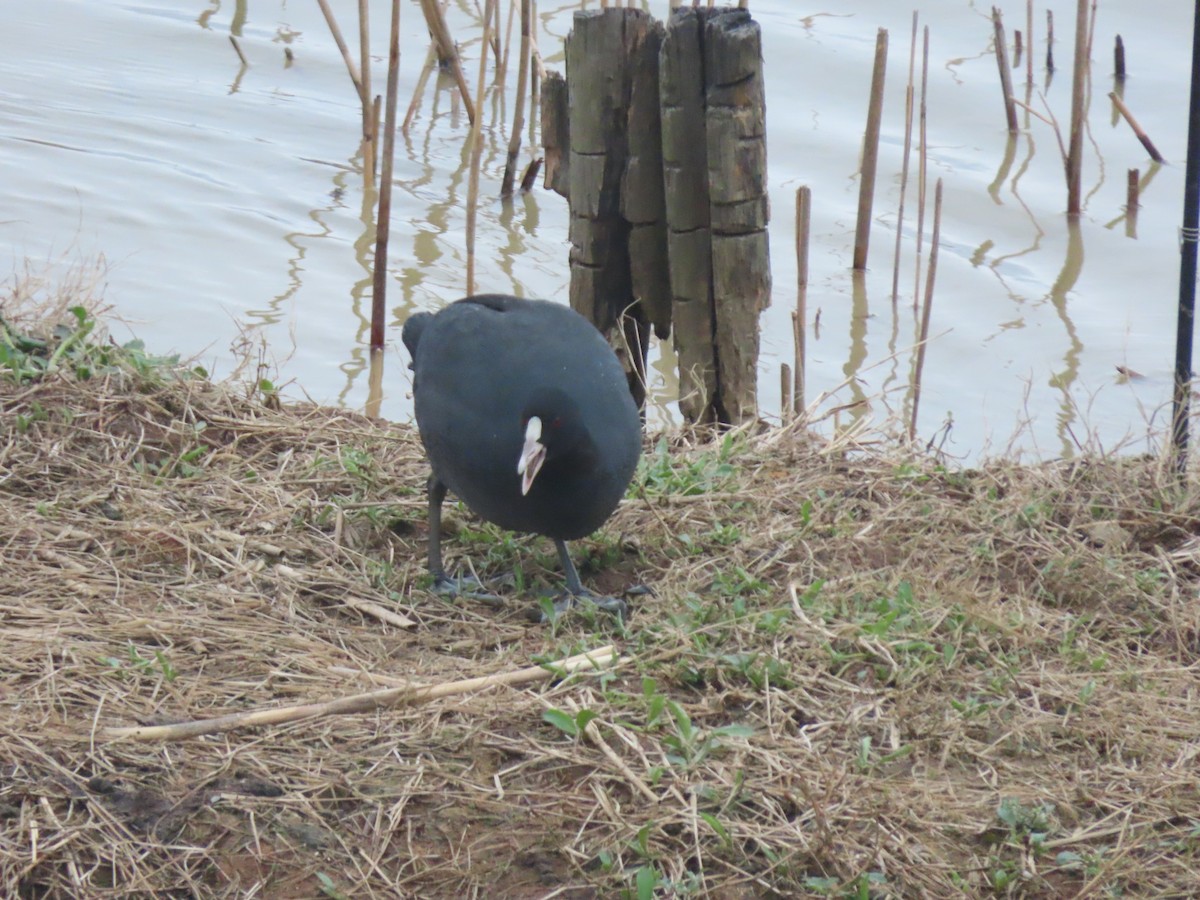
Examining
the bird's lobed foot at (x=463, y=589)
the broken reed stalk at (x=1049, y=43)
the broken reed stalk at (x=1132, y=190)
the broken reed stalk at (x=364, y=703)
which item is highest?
the broken reed stalk at (x=1049, y=43)

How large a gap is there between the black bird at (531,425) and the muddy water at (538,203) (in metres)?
1.34

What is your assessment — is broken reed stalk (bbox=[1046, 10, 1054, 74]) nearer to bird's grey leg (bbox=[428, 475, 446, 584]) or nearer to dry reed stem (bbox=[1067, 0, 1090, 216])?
dry reed stem (bbox=[1067, 0, 1090, 216])

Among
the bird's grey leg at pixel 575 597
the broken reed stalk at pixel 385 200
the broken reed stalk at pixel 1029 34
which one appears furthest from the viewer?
the broken reed stalk at pixel 1029 34

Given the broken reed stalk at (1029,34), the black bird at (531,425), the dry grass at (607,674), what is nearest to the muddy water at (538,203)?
the broken reed stalk at (1029,34)

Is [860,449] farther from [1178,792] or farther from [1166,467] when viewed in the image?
[1178,792]

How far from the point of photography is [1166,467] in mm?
4172

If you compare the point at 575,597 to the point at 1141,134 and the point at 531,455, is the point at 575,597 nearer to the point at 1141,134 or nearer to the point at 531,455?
the point at 531,455

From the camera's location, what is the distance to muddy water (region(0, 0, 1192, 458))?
6.64 m

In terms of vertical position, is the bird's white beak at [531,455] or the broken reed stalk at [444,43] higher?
the broken reed stalk at [444,43]

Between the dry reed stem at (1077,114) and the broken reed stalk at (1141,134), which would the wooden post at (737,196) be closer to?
the dry reed stem at (1077,114)

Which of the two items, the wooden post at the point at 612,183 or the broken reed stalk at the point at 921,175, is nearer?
the wooden post at the point at 612,183

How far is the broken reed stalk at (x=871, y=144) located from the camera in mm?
6207

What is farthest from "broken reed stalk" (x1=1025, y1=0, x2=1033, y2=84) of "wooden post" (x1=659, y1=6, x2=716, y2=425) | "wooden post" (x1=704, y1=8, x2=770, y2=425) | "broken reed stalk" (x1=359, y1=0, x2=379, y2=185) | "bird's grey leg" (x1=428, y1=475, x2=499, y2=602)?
"bird's grey leg" (x1=428, y1=475, x2=499, y2=602)

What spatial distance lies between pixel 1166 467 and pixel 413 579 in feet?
7.32
